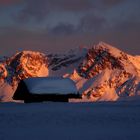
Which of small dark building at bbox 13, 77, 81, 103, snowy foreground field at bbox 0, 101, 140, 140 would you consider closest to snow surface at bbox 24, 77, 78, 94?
small dark building at bbox 13, 77, 81, 103

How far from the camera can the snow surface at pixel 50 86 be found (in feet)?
139

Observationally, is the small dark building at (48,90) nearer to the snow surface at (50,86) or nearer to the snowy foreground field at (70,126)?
the snow surface at (50,86)

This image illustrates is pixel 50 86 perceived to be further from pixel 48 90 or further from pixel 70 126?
pixel 70 126

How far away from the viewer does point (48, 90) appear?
42.4m

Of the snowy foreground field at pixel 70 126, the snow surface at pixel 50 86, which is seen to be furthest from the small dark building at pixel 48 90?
the snowy foreground field at pixel 70 126

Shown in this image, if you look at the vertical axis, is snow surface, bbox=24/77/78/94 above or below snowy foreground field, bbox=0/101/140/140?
above

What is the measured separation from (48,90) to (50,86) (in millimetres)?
606

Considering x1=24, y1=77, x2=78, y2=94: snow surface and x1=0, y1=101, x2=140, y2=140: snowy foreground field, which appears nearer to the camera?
x1=0, y1=101, x2=140, y2=140: snowy foreground field

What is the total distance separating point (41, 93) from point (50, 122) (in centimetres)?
2095

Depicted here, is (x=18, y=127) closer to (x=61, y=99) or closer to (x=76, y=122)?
(x=76, y=122)

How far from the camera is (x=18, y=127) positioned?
1941cm

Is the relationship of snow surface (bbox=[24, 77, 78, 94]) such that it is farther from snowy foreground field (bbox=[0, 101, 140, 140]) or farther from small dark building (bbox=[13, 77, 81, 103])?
snowy foreground field (bbox=[0, 101, 140, 140])

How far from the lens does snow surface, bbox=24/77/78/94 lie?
42.4 meters

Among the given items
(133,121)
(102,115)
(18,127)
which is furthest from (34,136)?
(102,115)
